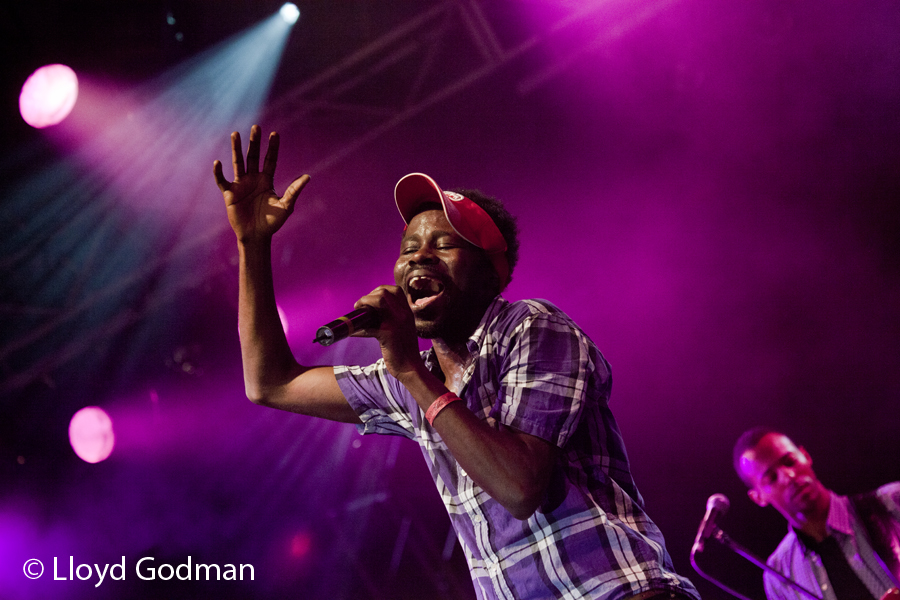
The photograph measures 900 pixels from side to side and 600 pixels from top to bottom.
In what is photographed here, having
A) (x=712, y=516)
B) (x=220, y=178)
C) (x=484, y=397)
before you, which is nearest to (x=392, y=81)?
(x=220, y=178)

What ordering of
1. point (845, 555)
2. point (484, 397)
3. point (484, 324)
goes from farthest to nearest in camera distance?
point (845, 555) → point (484, 324) → point (484, 397)

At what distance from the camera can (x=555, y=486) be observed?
1593 millimetres

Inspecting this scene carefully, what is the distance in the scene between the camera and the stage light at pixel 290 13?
522 centimetres

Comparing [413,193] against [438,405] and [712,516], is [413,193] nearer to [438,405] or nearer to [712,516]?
[438,405]

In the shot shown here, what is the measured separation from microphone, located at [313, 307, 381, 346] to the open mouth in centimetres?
46

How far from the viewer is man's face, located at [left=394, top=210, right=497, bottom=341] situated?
201 centimetres

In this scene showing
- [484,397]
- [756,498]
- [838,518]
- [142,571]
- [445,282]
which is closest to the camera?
[484,397]

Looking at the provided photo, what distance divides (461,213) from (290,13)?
3.99 metres

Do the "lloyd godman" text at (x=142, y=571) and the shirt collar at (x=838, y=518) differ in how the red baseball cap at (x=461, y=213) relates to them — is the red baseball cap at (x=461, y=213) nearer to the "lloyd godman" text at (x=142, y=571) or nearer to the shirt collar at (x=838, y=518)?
the shirt collar at (x=838, y=518)

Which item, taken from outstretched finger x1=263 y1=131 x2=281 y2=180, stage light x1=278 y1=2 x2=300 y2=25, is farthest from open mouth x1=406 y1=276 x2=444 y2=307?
stage light x1=278 y1=2 x2=300 y2=25

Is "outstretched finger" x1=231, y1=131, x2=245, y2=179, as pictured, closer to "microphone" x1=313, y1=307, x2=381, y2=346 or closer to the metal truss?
"microphone" x1=313, y1=307, x2=381, y2=346

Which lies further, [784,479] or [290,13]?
[290,13]

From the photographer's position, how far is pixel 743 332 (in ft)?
17.0

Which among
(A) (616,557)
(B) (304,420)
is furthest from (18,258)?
(A) (616,557)
